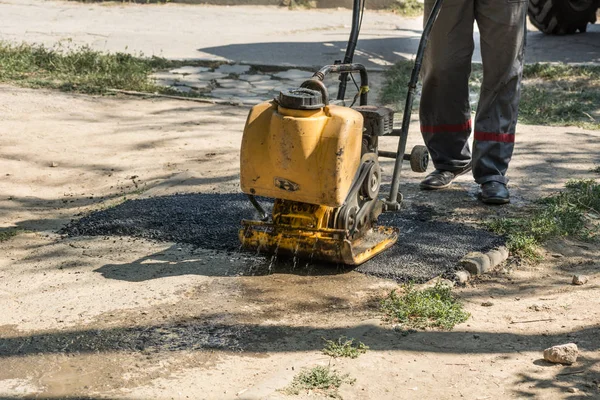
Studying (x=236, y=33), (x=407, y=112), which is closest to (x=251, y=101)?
(x=236, y=33)

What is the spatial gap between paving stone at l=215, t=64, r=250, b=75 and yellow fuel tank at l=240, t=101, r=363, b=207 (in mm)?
5330

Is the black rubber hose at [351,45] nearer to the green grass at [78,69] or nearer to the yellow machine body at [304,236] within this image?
the yellow machine body at [304,236]

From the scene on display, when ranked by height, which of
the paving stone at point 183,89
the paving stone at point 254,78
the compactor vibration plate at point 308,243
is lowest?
the compactor vibration plate at point 308,243

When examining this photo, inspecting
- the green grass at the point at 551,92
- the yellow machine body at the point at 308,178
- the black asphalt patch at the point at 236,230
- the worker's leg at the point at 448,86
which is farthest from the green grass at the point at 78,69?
the yellow machine body at the point at 308,178

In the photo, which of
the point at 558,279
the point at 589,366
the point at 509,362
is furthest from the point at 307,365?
the point at 558,279

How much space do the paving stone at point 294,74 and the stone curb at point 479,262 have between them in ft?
16.3

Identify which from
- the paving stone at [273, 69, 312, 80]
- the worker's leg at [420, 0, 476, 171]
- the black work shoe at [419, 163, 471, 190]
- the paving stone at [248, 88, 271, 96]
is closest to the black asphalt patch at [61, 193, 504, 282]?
the black work shoe at [419, 163, 471, 190]

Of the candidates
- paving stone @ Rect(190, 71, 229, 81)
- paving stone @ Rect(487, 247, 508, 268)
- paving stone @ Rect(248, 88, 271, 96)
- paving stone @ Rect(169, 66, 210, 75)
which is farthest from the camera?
paving stone @ Rect(169, 66, 210, 75)

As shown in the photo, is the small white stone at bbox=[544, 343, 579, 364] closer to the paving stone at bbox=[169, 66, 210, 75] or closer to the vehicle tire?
the paving stone at bbox=[169, 66, 210, 75]

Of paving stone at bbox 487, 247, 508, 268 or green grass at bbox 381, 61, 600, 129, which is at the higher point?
green grass at bbox 381, 61, 600, 129

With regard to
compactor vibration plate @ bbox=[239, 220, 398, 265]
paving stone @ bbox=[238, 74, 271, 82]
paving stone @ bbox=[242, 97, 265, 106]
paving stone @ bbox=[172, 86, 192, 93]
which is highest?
paving stone @ bbox=[238, 74, 271, 82]

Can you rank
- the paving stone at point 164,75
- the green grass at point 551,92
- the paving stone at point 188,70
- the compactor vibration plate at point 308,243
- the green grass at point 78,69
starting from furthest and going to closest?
the paving stone at point 188,70
the paving stone at point 164,75
the green grass at point 78,69
the green grass at point 551,92
the compactor vibration plate at point 308,243

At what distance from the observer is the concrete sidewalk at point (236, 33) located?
989 cm

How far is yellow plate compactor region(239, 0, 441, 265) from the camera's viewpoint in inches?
150
